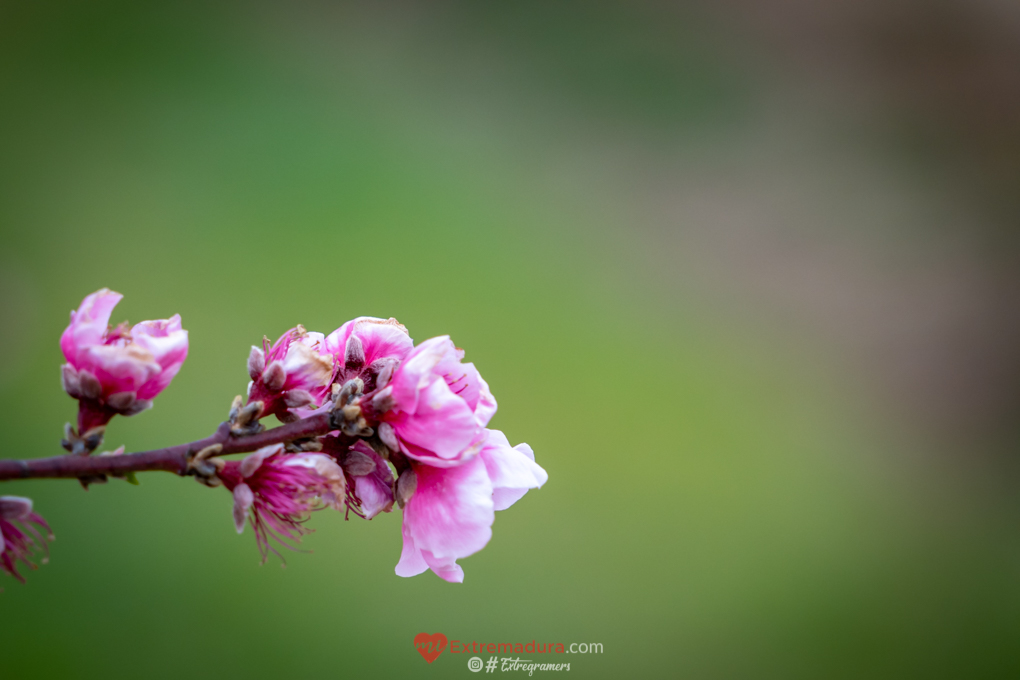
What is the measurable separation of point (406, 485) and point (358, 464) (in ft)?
0.10

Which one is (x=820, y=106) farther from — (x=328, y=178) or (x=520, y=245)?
(x=328, y=178)

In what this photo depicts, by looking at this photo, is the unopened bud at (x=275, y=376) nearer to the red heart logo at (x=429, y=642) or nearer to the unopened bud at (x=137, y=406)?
the unopened bud at (x=137, y=406)

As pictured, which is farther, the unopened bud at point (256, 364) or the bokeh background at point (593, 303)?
the bokeh background at point (593, 303)

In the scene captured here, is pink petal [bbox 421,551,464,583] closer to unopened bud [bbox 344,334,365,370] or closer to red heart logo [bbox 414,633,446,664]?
unopened bud [bbox 344,334,365,370]

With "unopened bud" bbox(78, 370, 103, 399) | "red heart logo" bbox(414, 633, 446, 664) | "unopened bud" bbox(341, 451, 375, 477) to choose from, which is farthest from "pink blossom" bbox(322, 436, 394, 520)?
"red heart logo" bbox(414, 633, 446, 664)

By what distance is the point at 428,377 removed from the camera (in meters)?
0.37

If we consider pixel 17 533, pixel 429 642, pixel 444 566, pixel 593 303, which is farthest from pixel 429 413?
pixel 593 303

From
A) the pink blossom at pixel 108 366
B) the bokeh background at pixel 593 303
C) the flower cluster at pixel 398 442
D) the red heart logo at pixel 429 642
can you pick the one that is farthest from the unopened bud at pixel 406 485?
the bokeh background at pixel 593 303

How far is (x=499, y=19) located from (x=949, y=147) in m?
2.04

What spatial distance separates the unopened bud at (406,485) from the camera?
1.30 ft

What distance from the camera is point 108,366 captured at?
344mm

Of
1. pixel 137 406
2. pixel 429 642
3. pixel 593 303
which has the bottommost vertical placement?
pixel 429 642

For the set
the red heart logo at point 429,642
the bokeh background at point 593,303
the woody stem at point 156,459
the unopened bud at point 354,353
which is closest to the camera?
the woody stem at point 156,459

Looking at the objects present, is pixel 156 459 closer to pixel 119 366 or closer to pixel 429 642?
pixel 119 366
